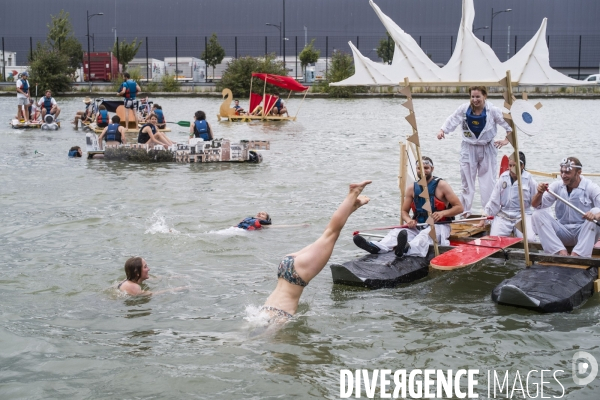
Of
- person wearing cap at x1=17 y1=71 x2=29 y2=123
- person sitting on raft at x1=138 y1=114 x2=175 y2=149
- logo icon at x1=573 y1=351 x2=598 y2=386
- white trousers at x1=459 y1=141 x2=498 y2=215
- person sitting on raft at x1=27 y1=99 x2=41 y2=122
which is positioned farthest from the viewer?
person sitting on raft at x1=27 y1=99 x2=41 y2=122

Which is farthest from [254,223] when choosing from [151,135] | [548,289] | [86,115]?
[86,115]

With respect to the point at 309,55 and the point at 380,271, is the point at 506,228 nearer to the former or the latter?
the point at 380,271

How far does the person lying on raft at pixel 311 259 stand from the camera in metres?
7.45

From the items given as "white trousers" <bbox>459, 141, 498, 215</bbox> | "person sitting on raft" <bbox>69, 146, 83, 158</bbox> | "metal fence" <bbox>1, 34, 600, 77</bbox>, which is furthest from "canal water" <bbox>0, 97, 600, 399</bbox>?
"metal fence" <bbox>1, 34, 600, 77</bbox>

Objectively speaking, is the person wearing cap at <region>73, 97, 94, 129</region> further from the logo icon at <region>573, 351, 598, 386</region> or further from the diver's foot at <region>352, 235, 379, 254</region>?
the logo icon at <region>573, 351, 598, 386</region>

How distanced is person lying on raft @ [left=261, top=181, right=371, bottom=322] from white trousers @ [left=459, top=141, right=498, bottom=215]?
423 cm

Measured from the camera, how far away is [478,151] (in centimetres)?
1132

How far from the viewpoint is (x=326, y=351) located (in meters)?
7.58

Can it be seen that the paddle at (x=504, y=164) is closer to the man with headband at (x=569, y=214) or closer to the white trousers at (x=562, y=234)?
the man with headband at (x=569, y=214)

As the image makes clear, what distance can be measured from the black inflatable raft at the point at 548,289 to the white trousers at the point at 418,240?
4.47 feet

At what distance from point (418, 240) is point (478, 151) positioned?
2228 millimetres

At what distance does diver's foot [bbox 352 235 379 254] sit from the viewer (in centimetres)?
965

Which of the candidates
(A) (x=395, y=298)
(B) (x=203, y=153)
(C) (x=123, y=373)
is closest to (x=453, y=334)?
(A) (x=395, y=298)

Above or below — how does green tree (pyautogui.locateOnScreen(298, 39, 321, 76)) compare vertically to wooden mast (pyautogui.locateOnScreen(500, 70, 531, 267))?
above
